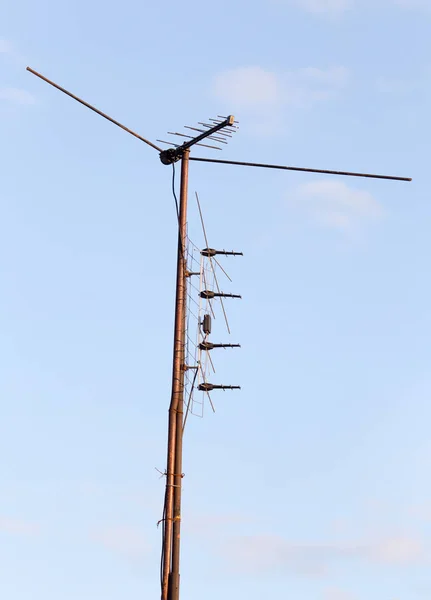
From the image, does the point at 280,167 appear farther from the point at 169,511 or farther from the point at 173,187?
the point at 169,511

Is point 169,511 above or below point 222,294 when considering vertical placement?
below

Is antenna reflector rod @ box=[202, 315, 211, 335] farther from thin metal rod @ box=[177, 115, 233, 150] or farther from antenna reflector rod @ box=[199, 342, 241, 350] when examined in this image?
thin metal rod @ box=[177, 115, 233, 150]

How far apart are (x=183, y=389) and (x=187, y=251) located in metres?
2.55

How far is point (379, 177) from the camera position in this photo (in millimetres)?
19125

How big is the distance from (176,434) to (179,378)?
101 centimetres

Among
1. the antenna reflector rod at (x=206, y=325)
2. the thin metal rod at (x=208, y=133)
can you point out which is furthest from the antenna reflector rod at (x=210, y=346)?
the thin metal rod at (x=208, y=133)

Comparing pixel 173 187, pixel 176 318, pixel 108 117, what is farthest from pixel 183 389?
pixel 108 117

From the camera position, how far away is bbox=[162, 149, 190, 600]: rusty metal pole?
54.2 ft

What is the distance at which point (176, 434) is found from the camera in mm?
17484

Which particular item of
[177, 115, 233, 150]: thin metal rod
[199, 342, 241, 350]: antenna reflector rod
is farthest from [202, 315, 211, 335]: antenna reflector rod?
[177, 115, 233, 150]: thin metal rod

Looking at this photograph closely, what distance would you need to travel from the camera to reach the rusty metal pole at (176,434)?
54.2ft

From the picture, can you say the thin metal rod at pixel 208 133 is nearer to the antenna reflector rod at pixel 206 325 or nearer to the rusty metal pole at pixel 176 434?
the rusty metal pole at pixel 176 434

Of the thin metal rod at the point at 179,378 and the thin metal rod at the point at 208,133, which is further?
the thin metal rod at the point at 208,133

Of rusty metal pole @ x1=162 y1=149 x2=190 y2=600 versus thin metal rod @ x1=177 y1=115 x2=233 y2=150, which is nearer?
rusty metal pole @ x1=162 y1=149 x2=190 y2=600
